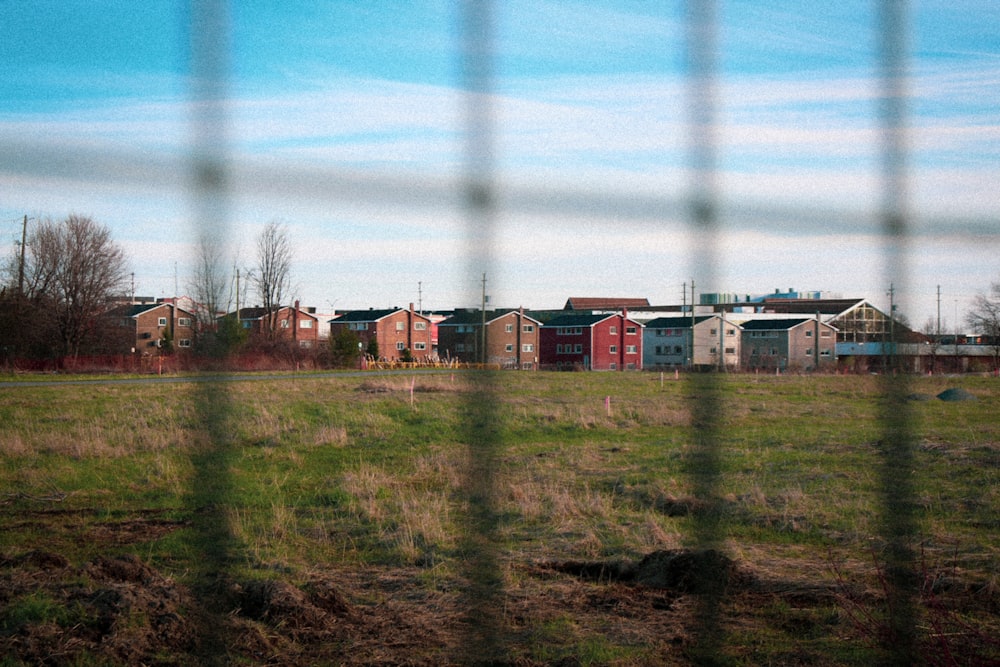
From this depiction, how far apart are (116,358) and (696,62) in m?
3.05

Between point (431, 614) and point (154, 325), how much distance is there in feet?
5.82

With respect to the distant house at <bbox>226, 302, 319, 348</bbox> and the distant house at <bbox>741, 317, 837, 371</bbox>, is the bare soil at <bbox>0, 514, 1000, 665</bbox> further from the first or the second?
the distant house at <bbox>741, 317, 837, 371</bbox>

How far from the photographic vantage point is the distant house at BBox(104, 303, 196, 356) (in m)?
1.63

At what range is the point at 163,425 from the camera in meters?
8.95

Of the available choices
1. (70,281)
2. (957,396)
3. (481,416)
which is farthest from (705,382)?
(957,396)

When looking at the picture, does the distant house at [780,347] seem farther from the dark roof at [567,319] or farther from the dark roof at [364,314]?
the dark roof at [364,314]

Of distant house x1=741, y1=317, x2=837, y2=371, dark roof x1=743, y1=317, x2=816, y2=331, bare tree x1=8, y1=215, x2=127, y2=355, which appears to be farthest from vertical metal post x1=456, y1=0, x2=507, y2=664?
distant house x1=741, y1=317, x2=837, y2=371

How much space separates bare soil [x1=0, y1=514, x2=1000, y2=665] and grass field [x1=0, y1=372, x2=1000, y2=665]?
→ 2 cm

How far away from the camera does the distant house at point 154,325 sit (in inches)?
64.3

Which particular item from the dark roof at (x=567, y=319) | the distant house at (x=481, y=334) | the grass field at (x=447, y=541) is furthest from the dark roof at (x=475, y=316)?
the dark roof at (x=567, y=319)

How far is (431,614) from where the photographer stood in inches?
129

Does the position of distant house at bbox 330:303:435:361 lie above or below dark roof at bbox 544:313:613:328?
below

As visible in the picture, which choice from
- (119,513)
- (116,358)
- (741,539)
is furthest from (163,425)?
(741,539)

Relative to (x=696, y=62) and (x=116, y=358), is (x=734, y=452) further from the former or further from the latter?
(x=696, y=62)
